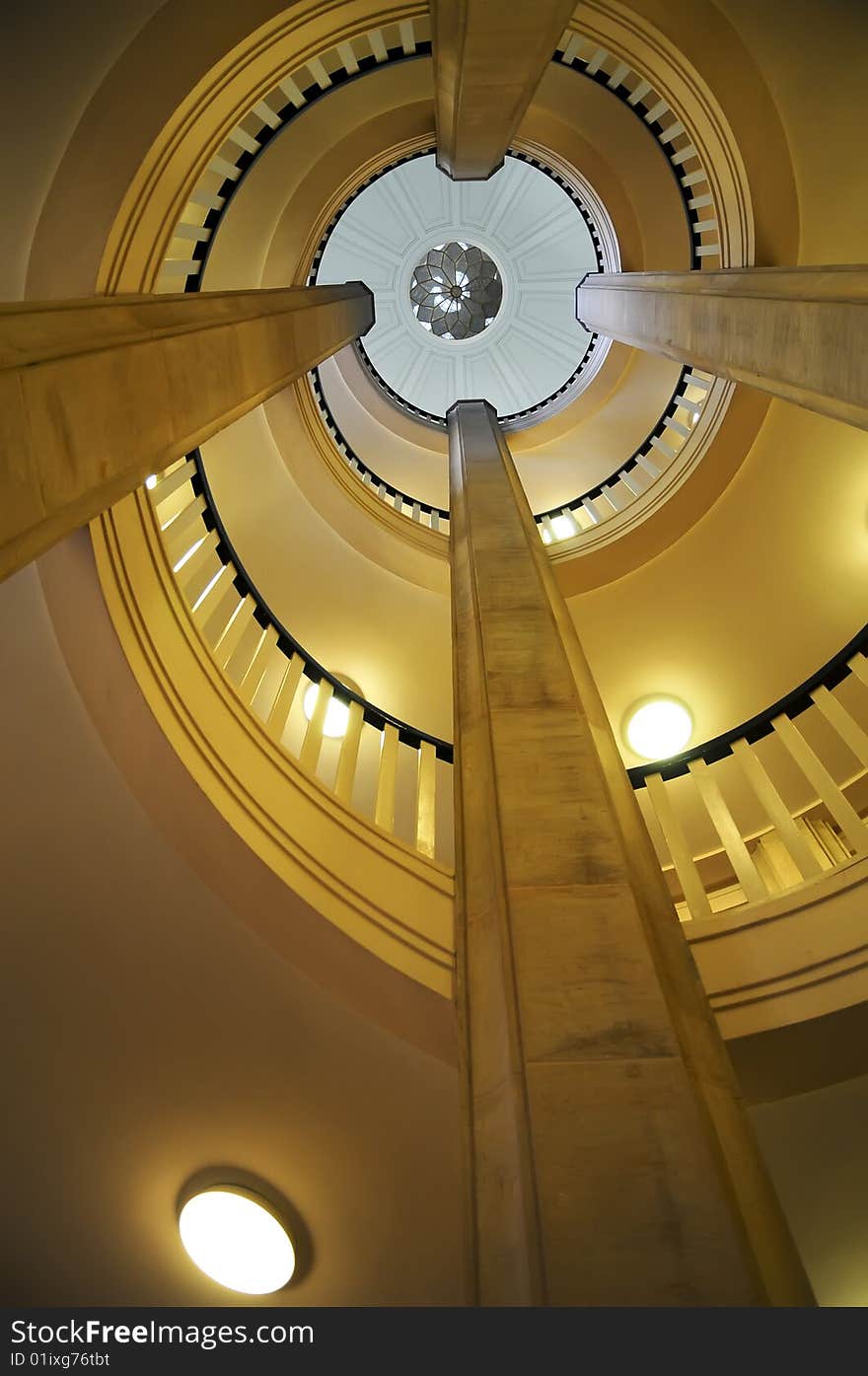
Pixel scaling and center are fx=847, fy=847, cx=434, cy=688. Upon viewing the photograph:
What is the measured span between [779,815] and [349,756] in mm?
2138

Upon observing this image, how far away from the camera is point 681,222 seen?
25.6 feet

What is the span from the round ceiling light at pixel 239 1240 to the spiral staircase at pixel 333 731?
13 centimetres

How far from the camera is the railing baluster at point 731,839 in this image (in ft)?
12.5

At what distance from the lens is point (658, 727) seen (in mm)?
8273

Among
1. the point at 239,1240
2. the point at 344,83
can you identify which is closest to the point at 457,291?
the point at 344,83

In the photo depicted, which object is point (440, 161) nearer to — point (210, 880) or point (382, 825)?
point (382, 825)

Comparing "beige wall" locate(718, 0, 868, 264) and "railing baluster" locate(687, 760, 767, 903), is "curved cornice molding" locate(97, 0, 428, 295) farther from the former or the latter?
"railing baluster" locate(687, 760, 767, 903)

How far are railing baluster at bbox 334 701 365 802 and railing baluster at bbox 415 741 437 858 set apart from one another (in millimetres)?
364

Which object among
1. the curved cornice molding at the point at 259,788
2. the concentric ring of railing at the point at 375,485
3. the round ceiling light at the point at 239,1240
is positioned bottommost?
the round ceiling light at the point at 239,1240

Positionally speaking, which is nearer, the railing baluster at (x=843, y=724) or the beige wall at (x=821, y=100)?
the railing baluster at (x=843, y=724)

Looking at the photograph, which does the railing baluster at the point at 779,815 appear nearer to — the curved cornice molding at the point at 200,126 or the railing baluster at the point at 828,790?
the railing baluster at the point at 828,790

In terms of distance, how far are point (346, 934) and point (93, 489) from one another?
1902 mm

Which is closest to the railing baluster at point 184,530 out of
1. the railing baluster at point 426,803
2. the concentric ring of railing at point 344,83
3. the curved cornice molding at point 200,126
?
the curved cornice molding at point 200,126

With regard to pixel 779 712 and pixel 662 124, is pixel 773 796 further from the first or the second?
pixel 662 124
